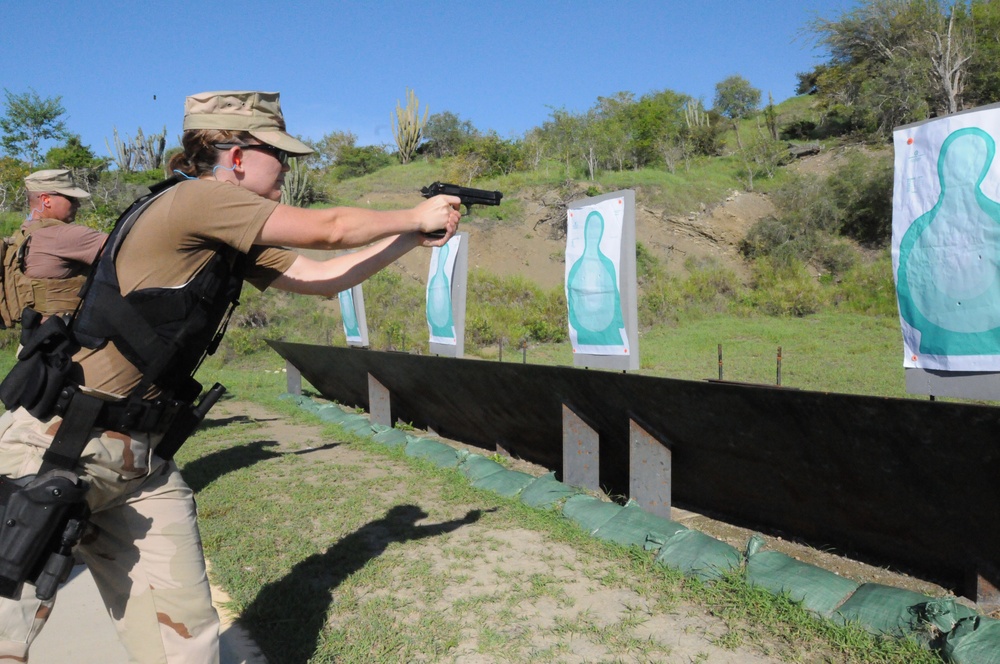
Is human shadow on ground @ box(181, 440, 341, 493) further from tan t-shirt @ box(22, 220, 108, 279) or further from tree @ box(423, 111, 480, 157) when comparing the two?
tree @ box(423, 111, 480, 157)

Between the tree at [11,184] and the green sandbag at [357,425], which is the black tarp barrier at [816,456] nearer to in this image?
the green sandbag at [357,425]

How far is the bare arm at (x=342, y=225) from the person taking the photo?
2.20 meters

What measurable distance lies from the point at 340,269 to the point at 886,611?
8.66 ft

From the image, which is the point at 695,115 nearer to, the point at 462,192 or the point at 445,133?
the point at 445,133

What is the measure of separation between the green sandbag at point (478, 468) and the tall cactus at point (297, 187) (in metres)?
26.6

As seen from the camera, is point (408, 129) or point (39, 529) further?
point (408, 129)

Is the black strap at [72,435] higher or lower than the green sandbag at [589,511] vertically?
higher

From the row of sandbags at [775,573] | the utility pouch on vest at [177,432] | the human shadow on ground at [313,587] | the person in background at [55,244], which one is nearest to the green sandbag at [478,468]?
the row of sandbags at [775,573]

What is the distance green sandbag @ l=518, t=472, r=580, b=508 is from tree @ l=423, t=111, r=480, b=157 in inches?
1848

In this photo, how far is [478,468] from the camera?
6.32m

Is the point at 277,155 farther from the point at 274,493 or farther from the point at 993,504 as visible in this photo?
the point at 274,493

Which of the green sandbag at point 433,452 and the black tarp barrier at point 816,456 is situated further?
the green sandbag at point 433,452

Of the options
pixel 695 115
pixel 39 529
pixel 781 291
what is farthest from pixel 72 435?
pixel 695 115

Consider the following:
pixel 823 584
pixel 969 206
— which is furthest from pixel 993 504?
pixel 969 206
